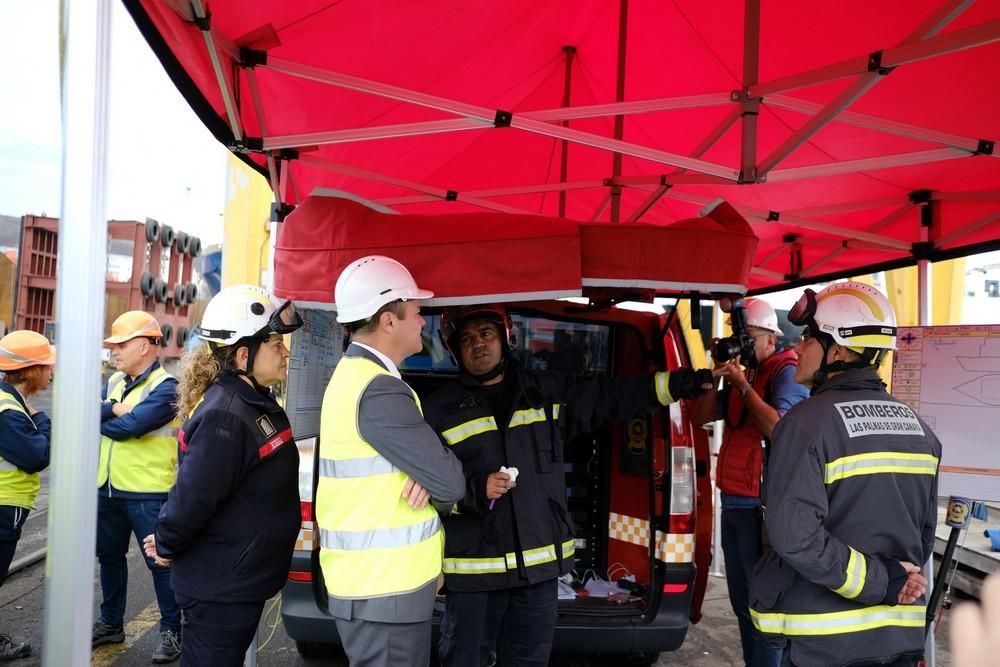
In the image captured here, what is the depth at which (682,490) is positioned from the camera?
12.5 feet

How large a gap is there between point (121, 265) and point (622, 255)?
32.6 feet

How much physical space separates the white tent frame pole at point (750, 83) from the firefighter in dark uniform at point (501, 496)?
3.67ft

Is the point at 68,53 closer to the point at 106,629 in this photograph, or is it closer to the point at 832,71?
the point at 832,71

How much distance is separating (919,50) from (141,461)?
4274 millimetres

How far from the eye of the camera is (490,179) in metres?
6.18

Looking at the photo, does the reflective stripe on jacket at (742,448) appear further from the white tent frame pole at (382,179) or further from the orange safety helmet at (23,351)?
the orange safety helmet at (23,351)

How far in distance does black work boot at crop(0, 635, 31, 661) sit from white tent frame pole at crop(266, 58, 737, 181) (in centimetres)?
356

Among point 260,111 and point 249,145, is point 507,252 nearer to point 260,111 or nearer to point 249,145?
point 260,111

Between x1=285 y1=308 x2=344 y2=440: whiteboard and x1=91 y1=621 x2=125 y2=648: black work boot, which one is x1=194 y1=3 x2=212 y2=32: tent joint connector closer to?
Result: x1=285 y1=308 x2=344 y2=440: whiteboard

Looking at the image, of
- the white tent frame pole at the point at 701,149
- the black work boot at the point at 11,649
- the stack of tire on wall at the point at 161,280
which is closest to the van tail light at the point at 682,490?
the white tent frame pole at the point at 701,149

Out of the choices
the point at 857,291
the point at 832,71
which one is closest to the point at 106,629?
the point at 857,291

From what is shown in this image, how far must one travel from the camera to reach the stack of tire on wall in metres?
10.6

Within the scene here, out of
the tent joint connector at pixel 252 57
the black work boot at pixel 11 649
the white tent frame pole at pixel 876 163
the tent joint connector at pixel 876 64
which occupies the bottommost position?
the black work boot at pixel 11 649

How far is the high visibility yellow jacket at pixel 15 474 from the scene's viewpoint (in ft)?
12.6
